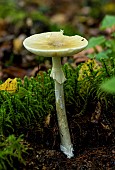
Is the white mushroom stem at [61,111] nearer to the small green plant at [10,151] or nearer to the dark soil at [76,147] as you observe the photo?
the dark soil at [76,147]

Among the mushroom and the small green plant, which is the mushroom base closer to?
the mushroom

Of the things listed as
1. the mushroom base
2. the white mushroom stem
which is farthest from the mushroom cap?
the mushroom base

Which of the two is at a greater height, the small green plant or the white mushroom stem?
the white mushroom stem

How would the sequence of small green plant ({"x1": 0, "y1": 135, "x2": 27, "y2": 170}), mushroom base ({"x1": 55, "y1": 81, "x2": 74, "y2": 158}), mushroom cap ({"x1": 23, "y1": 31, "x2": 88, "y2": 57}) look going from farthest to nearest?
mushroom base ({"x1": 55, "y1": 81, "x2": 74, "y2": 158}), small green plant ({"x1": 0, "y1": 135, "x2": 27, "y2": 170}), mushroom cap ({"x1": 23, "y1": 31, "x2": 88, "y2": 57})

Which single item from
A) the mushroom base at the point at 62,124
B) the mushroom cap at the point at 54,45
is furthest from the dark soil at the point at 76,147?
the mushroom cap at the point at 54,45

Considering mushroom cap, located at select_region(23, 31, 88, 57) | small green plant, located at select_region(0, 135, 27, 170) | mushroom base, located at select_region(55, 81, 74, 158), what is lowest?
small green plant, located at select_region(0, 135, 27, 170)

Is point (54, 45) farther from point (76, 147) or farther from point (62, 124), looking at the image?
point (76, 147)
